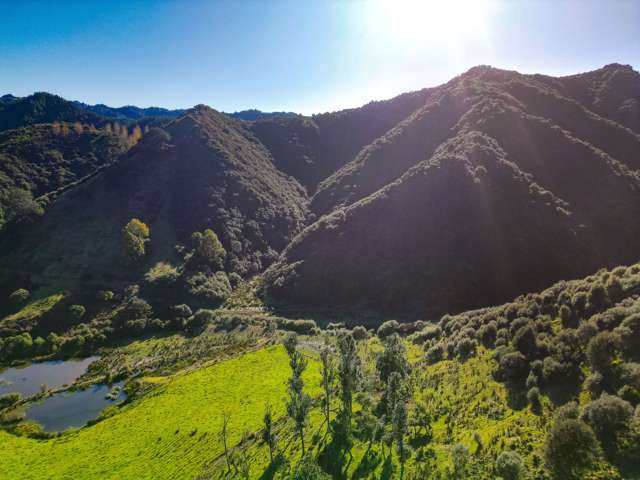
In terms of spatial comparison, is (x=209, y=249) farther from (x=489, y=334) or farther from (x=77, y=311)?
(x=489, y=334)

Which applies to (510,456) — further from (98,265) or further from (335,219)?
(98,265)

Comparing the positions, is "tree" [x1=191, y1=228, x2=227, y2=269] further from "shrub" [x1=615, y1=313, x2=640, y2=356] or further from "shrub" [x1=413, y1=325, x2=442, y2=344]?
"shrub" [x1=615, y1=313, x2=640, y2=356]

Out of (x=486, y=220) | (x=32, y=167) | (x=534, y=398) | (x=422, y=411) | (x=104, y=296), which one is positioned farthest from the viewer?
(x=32, y=167)

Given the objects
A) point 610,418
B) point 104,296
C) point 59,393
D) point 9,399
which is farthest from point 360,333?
point 104,296

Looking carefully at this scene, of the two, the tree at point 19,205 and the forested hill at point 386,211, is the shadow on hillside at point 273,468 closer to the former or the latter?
the forested hill at point 386,211

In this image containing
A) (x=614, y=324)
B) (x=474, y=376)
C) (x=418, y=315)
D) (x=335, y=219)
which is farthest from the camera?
(x=335, y=219)

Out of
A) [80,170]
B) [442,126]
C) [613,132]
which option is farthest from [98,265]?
[613,132]
